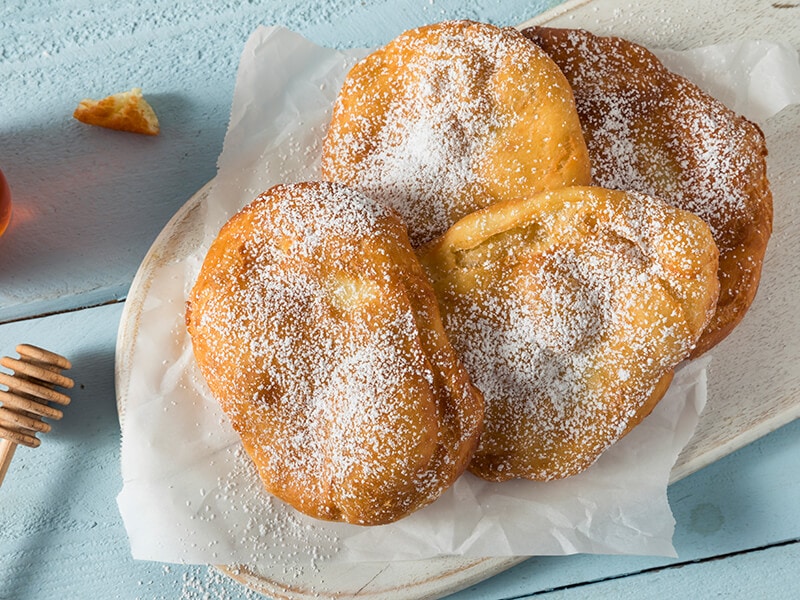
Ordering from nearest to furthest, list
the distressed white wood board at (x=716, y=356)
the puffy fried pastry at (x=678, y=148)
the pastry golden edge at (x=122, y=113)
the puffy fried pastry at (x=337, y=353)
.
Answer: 1. the puffy fried pastry at (x=337, y=353)
2. the puffy fried pastry at (x=678, y=148)
3. the distressed white wood board at (x=716, y=356)
4. the pastry golden edge at (x=122, y=113)

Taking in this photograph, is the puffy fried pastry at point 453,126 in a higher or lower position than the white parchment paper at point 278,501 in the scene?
higher

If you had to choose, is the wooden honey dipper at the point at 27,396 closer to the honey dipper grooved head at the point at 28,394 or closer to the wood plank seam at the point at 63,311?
the honey dipper grooved head at the point at 28,394

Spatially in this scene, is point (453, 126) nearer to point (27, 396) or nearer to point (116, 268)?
point (116, 268)

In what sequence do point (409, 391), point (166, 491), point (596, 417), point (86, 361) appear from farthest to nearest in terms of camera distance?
1. point (86, 361)
2. point (166, 491)
3. point (596, 417)
4. point (409, 391)

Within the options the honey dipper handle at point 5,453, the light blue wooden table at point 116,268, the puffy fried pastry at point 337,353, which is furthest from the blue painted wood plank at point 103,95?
the puffy fried pastry at point 337,353

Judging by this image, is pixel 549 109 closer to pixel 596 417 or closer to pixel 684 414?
pixel 596 417

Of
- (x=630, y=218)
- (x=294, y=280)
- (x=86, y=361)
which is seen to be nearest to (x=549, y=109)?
(x=630, y=218)

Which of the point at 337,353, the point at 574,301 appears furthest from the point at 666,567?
the point at 337,353
